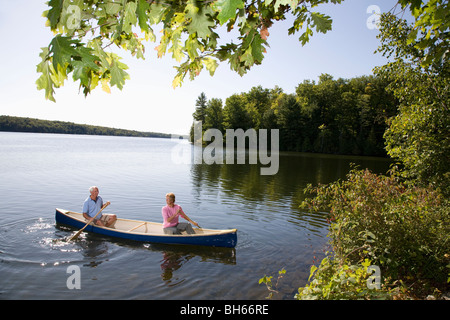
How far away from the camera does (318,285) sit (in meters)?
4.08

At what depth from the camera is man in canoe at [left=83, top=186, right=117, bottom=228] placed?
1070cm

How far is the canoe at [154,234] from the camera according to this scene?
371 inches

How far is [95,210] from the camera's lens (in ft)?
35.8

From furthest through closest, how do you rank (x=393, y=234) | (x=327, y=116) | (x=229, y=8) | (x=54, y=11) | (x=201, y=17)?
(x=327, y=116) < (x=393, y=234) < (x=201, y=17) < (x=54, y=11) < (x=229, y=8)

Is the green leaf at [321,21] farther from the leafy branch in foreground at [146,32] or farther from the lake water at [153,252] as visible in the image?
the lake water at [153,252]

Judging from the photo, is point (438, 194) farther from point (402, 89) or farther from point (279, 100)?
point (279, 100)

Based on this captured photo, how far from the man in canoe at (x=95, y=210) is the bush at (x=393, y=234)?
8.22 meters

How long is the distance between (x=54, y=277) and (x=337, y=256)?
23.4ft

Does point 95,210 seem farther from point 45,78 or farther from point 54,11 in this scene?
point 54,11

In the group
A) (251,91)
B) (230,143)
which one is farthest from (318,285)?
(251,91)

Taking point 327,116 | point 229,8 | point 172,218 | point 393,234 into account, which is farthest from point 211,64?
point 327,116

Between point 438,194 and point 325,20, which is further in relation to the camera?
point 438,194

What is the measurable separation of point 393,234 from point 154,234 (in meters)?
7.16

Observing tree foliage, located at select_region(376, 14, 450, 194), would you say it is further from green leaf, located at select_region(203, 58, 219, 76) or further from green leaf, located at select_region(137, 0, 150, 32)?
green leaf, located at select_region(137, 0, 150, 32)
